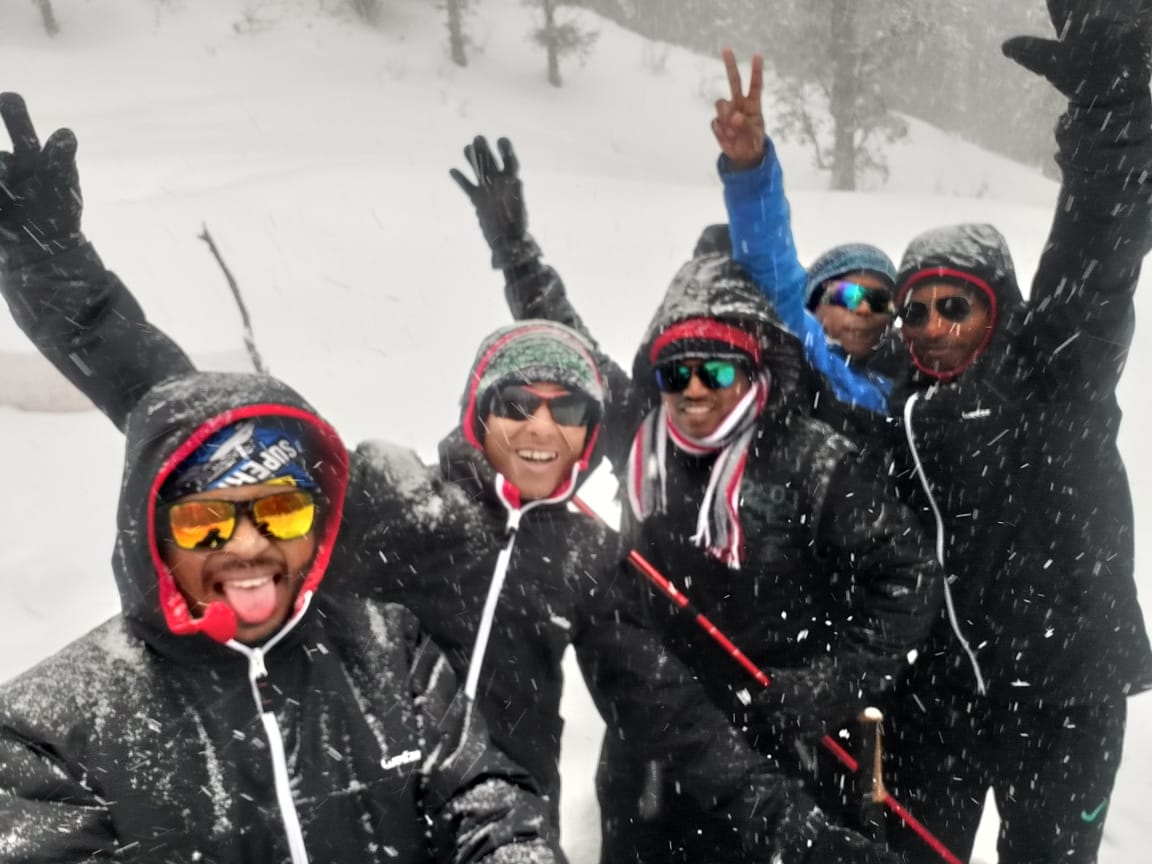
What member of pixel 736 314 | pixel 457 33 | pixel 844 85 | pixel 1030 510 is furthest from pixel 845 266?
pixel 457 33

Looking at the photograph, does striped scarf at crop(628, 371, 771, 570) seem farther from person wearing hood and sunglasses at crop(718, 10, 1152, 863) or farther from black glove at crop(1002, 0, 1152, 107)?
black glove at crop(1002, 0, 1152, 107)

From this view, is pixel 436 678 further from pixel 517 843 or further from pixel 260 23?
pixel 260 23

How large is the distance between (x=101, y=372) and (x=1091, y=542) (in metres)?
2.93

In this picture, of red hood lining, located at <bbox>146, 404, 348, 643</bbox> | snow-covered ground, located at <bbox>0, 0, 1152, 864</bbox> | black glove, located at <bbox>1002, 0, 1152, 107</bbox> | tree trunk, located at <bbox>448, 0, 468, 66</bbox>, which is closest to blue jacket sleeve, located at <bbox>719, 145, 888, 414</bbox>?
black glove, located at <bbox>1002, 0, 1152, 107</bbox>

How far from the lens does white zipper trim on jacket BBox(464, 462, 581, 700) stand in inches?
85.7

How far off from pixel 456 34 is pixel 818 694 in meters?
25.1

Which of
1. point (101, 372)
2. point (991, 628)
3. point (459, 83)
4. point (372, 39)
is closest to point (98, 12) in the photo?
point (372, 39)

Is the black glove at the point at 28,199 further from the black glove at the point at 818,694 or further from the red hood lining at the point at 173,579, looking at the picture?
the black glove at the point at 818,694

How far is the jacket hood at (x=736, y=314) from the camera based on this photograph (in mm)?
2596

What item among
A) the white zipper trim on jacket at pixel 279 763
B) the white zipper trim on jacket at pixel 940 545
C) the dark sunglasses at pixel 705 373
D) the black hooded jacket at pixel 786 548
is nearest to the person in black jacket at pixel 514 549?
the dark sunglasses at pixel 705 373

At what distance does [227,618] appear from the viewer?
1.58m

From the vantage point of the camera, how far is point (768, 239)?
9.13 ft

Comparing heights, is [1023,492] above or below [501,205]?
below

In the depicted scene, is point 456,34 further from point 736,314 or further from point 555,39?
point 736,314
